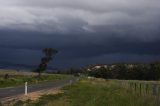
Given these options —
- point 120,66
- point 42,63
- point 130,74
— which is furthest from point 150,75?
point 42,63

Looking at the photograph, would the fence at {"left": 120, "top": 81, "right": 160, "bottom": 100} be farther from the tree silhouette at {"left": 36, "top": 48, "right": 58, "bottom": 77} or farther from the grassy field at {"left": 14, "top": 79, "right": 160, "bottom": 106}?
the tree silhouette at {"left": 36, "top": 48, "right": 58, "bottom": 77}

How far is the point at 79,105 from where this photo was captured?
2522cm

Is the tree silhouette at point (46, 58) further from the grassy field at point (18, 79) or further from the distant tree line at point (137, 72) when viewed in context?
the distant tree line at point (137, 72)

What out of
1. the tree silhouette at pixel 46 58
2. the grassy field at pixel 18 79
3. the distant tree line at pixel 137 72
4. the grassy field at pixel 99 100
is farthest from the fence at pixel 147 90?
the distant tree line at pixel 137 72

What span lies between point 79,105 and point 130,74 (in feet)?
523

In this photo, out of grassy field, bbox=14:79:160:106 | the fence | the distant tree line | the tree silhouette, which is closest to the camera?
grassy field, bbox=14:79:160:106

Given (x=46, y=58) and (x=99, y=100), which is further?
(x=46, y=58)

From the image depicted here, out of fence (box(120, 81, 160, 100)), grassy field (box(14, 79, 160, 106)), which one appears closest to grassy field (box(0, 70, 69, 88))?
grassy field (box(14, 79, 160, 106))

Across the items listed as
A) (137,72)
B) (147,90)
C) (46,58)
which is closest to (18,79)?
(46,58)

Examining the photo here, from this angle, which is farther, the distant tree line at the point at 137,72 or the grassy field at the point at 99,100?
the distant tree line at the point at 137,72

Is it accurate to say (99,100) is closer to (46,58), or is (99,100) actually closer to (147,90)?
(147,90)

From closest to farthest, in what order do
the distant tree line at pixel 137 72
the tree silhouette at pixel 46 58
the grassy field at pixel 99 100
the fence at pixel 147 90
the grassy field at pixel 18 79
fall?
the grassy field at pixel 99 100 < the fence at pixel 147 90 < the grassy field at pixel 18 79 < the tree silhouette at pixel 46 58 < the distant tree line at pixel 137 72

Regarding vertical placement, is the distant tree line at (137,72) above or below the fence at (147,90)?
above

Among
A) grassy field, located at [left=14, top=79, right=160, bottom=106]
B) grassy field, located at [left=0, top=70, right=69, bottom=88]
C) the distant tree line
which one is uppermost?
the distant tree line
